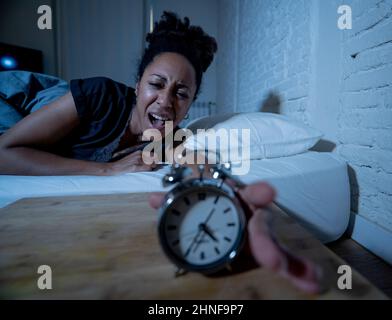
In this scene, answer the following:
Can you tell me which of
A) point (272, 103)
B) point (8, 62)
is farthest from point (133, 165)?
point (8, 62)

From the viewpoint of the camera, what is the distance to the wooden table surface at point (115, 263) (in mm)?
318

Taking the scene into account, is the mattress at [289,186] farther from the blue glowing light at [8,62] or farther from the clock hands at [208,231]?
the blue glowing light at [8,62]

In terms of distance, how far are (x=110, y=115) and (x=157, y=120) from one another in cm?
21

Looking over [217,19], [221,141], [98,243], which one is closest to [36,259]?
[98,243]

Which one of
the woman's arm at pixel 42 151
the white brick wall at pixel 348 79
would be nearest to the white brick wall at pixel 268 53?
the white brick wall at pixel 348 79

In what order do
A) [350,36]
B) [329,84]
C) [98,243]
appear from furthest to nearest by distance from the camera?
[329,84] < [350,36] < [98,243]

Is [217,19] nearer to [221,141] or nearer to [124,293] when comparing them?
[221,141]

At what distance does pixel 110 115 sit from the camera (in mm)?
→ 1060

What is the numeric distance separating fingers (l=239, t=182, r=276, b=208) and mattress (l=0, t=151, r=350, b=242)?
0.43m

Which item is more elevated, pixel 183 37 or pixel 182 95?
pixel 183 37

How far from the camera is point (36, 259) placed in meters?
0.39

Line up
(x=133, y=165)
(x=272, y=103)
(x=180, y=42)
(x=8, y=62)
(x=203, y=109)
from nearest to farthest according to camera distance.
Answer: (x=133, y=165) < (x=180, y=42) < (x=272, y=103) < (x=8, y=62) < (x=203, y=109)

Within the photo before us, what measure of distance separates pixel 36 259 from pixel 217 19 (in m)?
3.98

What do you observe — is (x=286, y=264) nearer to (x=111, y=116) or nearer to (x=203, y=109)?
(x=111, y=116)
